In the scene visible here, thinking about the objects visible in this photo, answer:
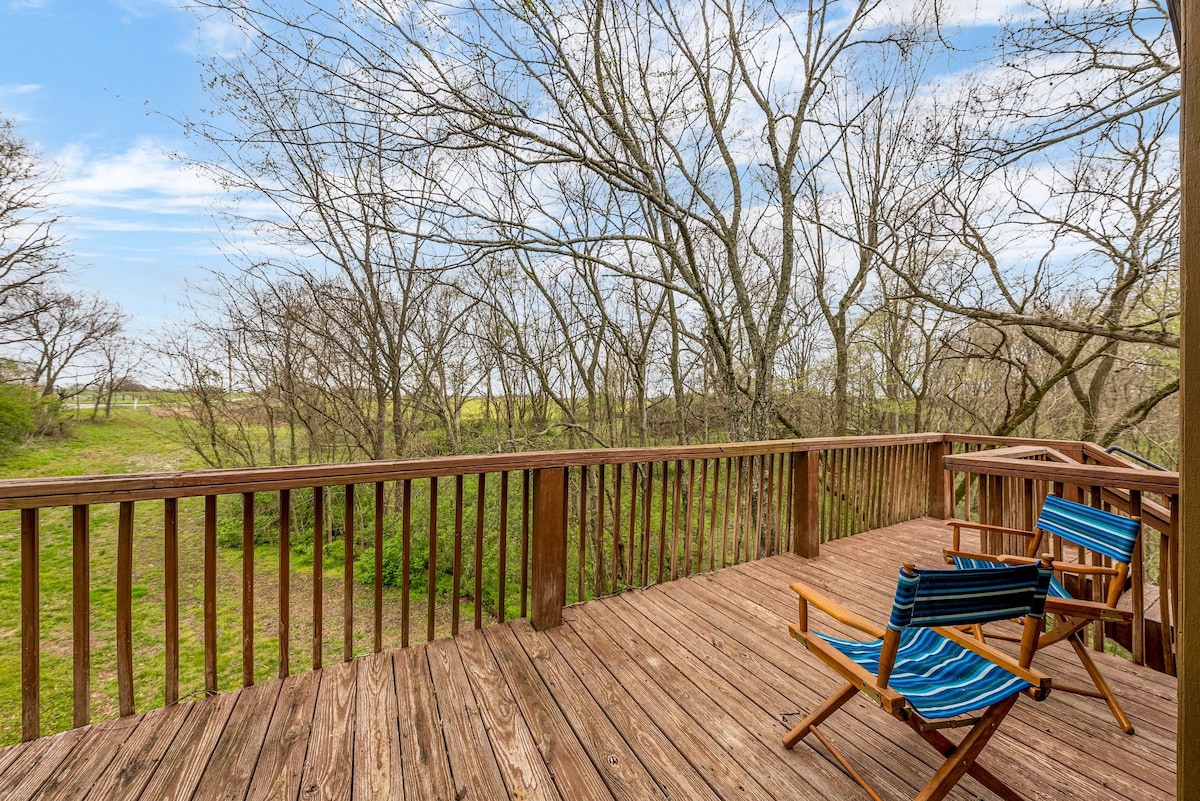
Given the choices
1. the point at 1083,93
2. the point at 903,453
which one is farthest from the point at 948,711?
the point at 1083,93

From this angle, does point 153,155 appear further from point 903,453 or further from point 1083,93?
point 1083,93

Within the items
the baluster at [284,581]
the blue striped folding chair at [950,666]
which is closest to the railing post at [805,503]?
the blue striped folding chair at [950,666]

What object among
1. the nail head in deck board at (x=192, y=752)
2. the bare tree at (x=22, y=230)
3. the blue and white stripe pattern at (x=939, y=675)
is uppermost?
the bare tree at (x=22, y=230)

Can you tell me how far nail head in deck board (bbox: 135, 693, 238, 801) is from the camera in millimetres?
1516

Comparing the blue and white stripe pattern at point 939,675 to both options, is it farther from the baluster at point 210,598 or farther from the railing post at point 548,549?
the baluster at point 210,598

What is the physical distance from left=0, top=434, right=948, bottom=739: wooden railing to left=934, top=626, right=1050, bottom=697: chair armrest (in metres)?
1.54

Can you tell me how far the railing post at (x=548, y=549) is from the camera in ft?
8.43

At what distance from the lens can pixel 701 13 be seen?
19.1 ft

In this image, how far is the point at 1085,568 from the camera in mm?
1976

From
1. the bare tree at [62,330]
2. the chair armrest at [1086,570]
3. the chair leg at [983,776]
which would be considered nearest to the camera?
the chair leg at [983,776]

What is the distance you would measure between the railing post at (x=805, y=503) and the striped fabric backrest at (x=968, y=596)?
7.03ft

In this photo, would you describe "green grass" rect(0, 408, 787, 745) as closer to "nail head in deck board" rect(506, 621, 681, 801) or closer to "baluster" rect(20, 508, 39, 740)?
"nail head in deck board" rect(506, 621, 681, 801)

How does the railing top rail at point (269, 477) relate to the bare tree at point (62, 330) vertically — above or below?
below

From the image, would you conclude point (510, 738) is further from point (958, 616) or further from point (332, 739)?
point (958, 616)
